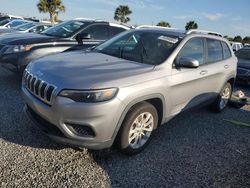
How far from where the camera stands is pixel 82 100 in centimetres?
316

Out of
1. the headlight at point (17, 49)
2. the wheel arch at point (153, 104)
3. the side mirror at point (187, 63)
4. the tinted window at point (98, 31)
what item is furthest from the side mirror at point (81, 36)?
the wheel arch at point (153, 104)

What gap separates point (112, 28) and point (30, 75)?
177 inches

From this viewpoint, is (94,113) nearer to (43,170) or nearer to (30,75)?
(43,170)

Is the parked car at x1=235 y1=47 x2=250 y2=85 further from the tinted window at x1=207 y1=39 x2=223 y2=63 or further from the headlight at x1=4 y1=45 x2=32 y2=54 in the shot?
the headlight at x1=4 y1=45 x2=32 y2=54

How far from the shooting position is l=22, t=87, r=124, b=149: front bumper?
124 inches

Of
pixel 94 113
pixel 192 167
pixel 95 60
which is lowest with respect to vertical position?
pixel 192 167

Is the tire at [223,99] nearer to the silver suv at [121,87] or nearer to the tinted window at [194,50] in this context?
the silver suv at [121,87]

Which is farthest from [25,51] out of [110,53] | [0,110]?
[110,53]

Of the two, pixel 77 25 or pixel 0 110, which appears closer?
pixel 0 110

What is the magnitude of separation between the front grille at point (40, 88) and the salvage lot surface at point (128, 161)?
0.76 m

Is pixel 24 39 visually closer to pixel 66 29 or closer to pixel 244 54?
pixel 66 29

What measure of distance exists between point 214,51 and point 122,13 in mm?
48127

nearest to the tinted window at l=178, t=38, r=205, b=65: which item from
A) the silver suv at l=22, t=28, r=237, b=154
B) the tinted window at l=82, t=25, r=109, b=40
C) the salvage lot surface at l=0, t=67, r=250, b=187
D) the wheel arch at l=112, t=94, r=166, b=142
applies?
the silver suv at l=22, t=28, r=237, b=154

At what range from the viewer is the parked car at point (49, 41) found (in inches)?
239
